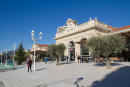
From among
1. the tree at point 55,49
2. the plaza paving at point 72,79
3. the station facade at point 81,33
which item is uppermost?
the station facade at point 81,33

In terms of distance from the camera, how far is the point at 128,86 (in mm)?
4840

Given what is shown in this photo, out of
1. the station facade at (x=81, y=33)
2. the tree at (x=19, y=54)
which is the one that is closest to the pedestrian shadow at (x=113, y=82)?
the station facade at (x=81, y=33)

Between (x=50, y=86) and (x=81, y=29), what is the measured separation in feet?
77.0

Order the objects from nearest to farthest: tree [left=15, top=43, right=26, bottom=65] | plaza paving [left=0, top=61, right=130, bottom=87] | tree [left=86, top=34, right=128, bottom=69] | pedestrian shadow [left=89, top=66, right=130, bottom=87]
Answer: pedestrian shadow [left=89, top=66, right=130, bottom=87], plaza paving [left=0, top=61, right=130, bottom=87], tree [left=86, top=34, right=128, bottom=69], tree [left=15, top=43, right=26, bottom=65]

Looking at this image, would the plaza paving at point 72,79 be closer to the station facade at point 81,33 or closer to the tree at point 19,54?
the station facade at point 81,33

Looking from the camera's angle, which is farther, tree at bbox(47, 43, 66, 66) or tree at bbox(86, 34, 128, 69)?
tree at bbox(47, 43, 66, 66)

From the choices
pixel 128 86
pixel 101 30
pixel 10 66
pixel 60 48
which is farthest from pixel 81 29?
A: pixel 128 86

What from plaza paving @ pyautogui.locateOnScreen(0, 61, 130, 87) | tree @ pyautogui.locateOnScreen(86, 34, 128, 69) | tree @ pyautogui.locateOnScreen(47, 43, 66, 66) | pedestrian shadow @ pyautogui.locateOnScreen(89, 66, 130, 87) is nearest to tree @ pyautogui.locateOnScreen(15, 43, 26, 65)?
tree @ pyautogui.locateOnScreen(47, 43, 66, 66)

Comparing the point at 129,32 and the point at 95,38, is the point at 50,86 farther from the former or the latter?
the point at 129,32

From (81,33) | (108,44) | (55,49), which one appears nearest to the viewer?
(108,44)

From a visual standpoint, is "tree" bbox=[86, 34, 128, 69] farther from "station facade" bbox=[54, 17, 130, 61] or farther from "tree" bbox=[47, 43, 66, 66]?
"station facade" bbox=[54, 17, 130, 61]

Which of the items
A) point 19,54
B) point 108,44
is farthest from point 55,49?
point 19,54

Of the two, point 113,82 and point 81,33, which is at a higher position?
point 81,33

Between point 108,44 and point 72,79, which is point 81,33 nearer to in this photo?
point 108,44
